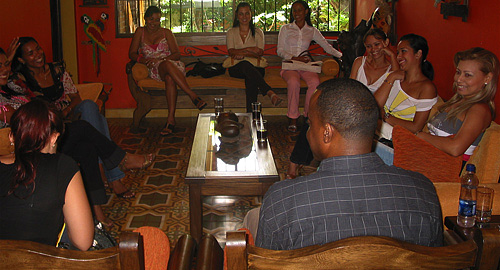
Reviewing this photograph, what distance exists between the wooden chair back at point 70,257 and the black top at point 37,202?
0.59m

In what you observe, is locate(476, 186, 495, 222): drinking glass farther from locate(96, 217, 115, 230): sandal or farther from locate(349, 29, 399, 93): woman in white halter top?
locate(96, 217, 115, 230): sandal

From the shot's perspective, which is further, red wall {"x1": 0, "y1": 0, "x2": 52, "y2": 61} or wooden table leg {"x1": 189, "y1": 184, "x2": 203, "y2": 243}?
red wall {"x1": 0, "y1": 0, "x2": 52, "y2": 61}

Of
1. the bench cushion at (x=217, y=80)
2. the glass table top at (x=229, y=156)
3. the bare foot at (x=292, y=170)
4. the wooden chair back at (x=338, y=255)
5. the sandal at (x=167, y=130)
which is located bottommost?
the bare foot at (x=292, y=170)

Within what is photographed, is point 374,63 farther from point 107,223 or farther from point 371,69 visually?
point 107,223

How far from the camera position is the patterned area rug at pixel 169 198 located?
3064 mm

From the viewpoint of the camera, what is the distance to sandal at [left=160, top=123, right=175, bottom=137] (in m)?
5.15

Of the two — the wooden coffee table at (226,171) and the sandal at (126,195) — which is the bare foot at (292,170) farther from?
the sandal at (126,195)

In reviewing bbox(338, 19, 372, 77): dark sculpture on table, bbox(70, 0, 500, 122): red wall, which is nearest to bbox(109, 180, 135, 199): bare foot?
bbox(70, 0, 500, 122): red wall

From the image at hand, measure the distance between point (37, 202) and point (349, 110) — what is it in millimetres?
1027

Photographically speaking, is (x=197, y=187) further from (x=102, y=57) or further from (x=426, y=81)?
(x=102, y=57)

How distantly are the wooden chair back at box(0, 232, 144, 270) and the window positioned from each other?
5.27m

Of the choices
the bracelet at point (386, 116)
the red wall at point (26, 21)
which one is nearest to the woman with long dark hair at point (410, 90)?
the bracelet at point (386, 116)

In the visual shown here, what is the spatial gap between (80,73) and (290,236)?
521 centimetres

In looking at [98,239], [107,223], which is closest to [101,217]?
[107,223]
